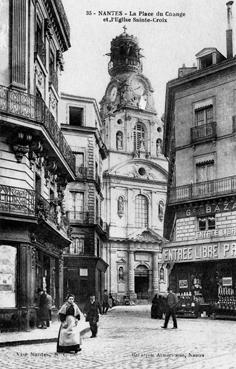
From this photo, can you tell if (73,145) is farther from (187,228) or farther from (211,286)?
(211,286)

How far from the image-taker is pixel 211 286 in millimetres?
30000

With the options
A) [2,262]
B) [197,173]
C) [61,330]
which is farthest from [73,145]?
Result: [61,330]

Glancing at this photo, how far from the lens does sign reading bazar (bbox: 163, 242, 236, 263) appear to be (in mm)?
28641

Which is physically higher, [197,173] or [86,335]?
[197,173]

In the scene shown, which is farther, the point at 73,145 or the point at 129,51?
the point at 129,51

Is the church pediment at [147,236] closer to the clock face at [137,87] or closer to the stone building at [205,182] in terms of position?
the clock face at [137,87]

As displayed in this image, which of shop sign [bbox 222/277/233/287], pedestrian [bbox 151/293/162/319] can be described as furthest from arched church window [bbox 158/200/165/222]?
pedestrian [bbox 151/293/162/319]

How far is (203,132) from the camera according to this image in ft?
106

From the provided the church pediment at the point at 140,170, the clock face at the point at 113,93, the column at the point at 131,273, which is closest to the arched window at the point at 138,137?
the church pediment at the point at 140,170

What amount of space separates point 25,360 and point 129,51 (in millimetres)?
48832

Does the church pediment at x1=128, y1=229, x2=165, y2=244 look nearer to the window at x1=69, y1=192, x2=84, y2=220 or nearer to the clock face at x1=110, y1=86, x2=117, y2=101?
the clock face at x1=110, y1=86, x2=117, y2=101

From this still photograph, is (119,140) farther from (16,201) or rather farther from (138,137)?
(16,201)

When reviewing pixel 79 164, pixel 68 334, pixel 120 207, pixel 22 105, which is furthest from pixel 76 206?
pixel 68 334

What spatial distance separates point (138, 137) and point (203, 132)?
2728 cm
